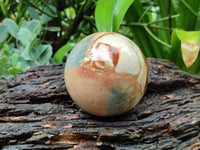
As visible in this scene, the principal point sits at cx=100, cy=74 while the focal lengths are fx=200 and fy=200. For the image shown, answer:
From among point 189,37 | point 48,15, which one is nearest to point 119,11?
point 189,37

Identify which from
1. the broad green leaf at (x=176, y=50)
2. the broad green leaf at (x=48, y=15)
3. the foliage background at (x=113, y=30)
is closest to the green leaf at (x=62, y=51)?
the foliage background at (x=113, y=30)

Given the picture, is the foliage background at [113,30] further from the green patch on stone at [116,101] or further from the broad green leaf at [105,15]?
the green patch on stone at [116,101]

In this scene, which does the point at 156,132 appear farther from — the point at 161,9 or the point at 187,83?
the point at 161,9

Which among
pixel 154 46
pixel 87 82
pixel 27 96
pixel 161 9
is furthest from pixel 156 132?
pixel 161 9

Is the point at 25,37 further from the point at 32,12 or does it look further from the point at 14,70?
the point at 32,12

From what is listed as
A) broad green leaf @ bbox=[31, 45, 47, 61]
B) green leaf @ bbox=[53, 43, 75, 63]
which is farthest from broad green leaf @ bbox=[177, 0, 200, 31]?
broad green leaf @ bbox=[31, 45, 47, 61]

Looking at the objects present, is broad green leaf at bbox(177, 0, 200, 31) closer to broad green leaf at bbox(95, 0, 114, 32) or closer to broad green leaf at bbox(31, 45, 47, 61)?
broad green leaf at bbox(95, 0, 114, 32)
